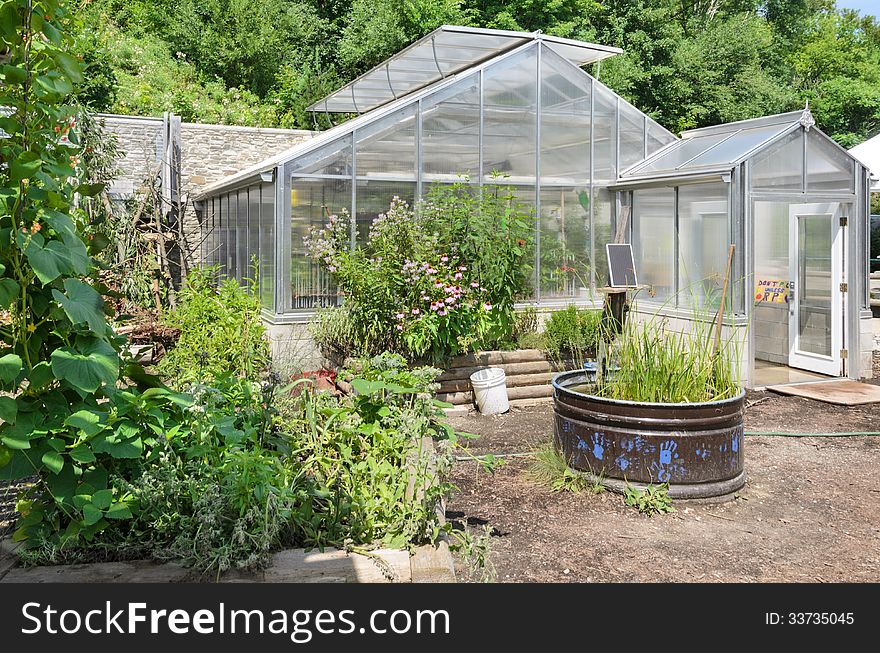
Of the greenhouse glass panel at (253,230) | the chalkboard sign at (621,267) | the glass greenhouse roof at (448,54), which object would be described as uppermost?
the glass greenhouse roof at (448,54)

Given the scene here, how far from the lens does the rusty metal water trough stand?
498 centimetres

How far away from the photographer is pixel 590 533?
449cm

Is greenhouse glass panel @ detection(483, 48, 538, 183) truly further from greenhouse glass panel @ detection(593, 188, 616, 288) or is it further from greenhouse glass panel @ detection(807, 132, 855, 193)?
greenhouse glass panel @ detection(807, 132, 855, 193)

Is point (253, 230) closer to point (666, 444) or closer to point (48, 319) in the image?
point (666, 444)

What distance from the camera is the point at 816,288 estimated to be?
9477 millimetres

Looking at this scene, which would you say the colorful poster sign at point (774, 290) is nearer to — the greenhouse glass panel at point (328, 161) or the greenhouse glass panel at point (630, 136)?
the greenhouse glass panel at point (630, 136)

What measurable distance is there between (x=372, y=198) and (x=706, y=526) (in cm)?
522

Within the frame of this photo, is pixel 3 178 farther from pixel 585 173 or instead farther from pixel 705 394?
pixel 585 173

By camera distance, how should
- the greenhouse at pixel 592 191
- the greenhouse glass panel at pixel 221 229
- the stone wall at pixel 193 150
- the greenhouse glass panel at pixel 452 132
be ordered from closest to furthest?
A: the greenhouse at pixel 592 191 → the greenhouse glass panel at pixel 452 132 → the greenhouse glass panel at pixel 221 229 → the stone wall at pixel 193 150

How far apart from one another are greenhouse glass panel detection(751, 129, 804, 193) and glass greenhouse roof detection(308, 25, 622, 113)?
2.29 meters

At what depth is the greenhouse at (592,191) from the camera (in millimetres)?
8539

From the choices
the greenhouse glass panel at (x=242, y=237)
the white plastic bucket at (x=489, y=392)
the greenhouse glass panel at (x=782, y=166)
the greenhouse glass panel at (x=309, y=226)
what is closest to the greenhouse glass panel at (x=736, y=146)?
the greenhouse glass panel at (x=782, y=166)

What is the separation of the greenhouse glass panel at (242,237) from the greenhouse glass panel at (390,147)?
73.8 inches
